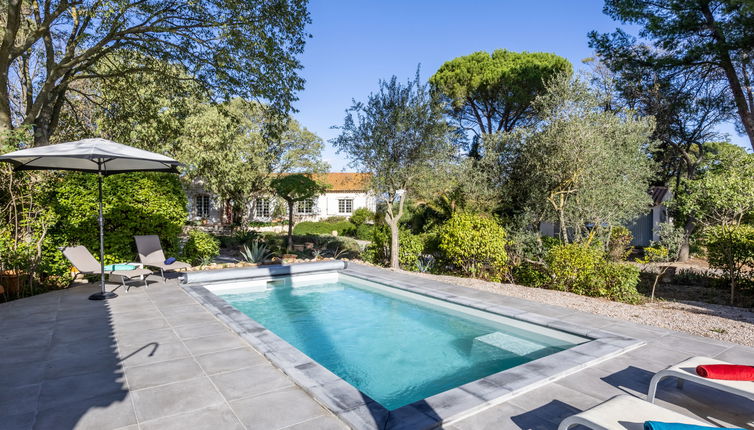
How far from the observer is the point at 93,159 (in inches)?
263

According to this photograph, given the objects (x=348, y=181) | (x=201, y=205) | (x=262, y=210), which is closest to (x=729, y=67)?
(x=348, y=181)

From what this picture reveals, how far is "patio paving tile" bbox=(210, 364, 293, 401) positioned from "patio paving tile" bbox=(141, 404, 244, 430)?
0.87 ft

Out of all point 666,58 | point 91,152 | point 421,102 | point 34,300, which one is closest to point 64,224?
point 34,300

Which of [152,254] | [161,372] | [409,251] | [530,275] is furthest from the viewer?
[409,251]

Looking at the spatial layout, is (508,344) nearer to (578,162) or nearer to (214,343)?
(214,343)

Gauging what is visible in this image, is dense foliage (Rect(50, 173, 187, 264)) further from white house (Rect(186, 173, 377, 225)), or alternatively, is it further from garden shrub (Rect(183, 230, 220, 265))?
white house (Rect(186, 173, 377, 225))

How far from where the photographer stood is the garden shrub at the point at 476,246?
10195mm

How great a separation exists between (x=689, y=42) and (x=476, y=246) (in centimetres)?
1036

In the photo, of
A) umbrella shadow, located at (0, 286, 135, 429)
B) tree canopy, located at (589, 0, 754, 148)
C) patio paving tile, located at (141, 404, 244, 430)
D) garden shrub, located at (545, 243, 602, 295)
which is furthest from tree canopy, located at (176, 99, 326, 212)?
patio paving tile, located at (141, 404, 244, 430)

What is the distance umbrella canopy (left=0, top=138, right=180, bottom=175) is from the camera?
612 cm

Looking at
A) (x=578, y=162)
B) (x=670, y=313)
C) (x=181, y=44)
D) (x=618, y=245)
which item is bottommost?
(x=670, y=313)

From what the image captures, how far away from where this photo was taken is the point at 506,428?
10.0 ft

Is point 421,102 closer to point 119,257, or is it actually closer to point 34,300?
point 119,257

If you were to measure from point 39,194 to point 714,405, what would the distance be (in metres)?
10.6
